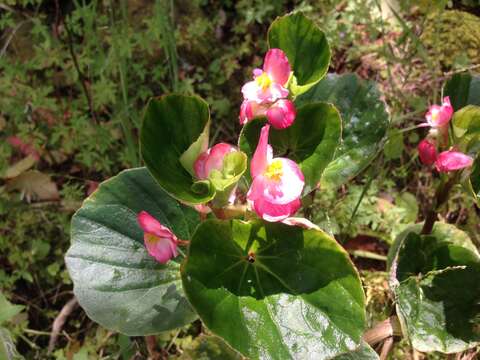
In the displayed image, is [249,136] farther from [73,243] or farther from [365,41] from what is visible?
[365,41]

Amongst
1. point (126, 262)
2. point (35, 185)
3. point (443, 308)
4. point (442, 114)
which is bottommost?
point (35, 185)

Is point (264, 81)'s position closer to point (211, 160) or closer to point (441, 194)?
point (211, 160)

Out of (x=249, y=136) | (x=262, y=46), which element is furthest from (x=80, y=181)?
(x=249, y=136)

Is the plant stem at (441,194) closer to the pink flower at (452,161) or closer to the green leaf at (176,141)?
the pink flower at (452,161)

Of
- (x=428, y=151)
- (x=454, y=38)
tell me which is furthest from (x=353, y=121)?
(x=454, y=38)

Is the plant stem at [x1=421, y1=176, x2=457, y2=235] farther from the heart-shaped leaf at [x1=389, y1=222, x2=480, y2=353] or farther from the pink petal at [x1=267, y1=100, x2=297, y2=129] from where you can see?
the pink petal at [x1=267, y1=100, x2=297, y2=129]

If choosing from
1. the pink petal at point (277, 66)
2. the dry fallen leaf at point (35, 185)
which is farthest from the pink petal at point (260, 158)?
the dry fallen leaf at point (35, 185)

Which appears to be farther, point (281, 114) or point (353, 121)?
point (353, 121)
